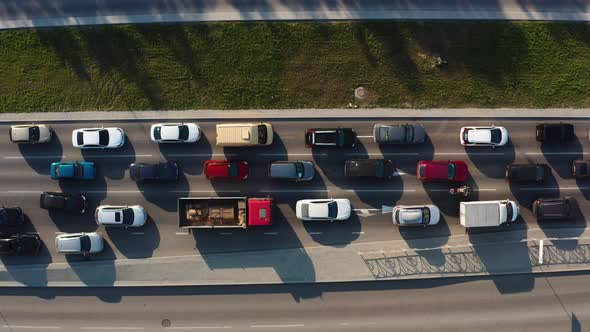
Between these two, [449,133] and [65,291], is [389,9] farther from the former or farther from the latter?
[65,291]

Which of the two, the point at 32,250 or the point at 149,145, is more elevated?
the point at 149,145

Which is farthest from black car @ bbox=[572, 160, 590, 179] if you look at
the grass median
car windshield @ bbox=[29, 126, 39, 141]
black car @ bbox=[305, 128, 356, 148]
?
car windshield @ bbox=[29, 126, 39, 141]

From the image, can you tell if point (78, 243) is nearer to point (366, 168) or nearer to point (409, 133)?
point (366, 168)

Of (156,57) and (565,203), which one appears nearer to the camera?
(565,203)

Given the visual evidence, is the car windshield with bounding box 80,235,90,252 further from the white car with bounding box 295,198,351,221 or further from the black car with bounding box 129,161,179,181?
the white car with bounding box 295,198,351,221

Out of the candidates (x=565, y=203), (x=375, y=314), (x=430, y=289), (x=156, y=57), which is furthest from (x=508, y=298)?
(x=156, y=57)

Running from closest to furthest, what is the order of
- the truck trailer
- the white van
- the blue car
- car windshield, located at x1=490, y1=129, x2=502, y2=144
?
the white van → the truck trailer → car windshield, located at x1=490, y1=129, x2=502, y2=144 → the blue car
